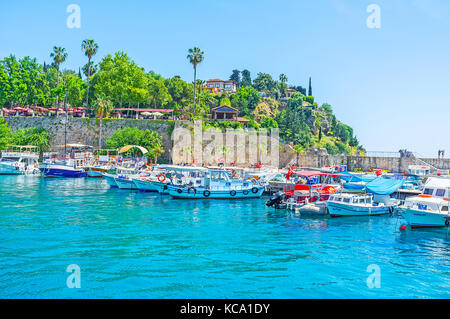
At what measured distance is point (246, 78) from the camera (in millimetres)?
132375

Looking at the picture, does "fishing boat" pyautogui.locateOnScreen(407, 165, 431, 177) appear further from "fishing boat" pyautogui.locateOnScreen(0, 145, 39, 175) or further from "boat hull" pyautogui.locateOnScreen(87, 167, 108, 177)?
"fishing boat" pyautogui.locateOnScreen(0, 145, 39, 175)

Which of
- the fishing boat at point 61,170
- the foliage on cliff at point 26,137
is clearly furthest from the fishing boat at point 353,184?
the foliage on cliff at point 26,137

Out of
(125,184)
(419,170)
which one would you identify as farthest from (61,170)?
(419,170)

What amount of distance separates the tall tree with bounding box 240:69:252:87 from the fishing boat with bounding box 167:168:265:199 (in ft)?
290

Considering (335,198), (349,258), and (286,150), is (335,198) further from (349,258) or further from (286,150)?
(286,150)

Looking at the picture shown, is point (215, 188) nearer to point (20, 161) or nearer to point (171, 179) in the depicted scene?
point (171, 179)

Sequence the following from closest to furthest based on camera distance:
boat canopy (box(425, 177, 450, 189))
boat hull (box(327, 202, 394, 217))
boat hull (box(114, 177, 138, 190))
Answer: boat canopy (box(425, 177, 450, 189)) < boat hull (box(327, 202, 394, 217)) < boat hull (box(114, 177, 138, 190))

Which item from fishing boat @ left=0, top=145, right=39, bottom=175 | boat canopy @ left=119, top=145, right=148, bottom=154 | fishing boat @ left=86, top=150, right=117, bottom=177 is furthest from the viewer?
boat canopy @ left=119, top=145, right=148, bottom=154

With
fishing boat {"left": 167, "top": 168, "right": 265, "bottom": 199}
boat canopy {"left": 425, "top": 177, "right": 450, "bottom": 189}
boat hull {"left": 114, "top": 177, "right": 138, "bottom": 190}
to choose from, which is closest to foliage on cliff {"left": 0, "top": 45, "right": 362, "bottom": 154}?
boat hull {"left": 114, "top": 177, "right": 138, "bottom": 190}

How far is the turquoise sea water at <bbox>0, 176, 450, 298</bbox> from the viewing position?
14828mm

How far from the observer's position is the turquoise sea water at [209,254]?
14828mm

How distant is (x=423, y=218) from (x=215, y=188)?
2035 cm

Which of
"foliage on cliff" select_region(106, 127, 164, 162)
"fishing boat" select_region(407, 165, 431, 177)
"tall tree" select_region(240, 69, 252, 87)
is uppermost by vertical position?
"tall tree" select_region(240, 69, 252, 87)
